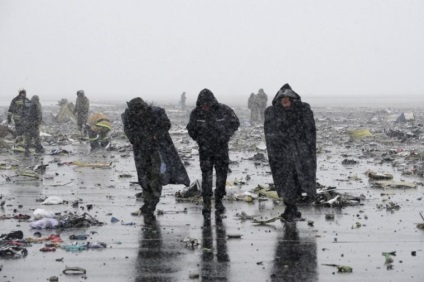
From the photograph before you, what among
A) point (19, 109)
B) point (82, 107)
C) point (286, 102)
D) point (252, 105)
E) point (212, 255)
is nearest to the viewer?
point (212, 255)

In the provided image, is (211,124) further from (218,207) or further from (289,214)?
(289,214)

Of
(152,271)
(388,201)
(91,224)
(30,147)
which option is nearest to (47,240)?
(91,224)

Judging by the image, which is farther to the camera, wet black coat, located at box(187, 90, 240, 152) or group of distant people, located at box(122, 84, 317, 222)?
wet black coat, located at box(187, 90, 240, 152)

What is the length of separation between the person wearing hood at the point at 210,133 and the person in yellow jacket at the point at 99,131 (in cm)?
1412

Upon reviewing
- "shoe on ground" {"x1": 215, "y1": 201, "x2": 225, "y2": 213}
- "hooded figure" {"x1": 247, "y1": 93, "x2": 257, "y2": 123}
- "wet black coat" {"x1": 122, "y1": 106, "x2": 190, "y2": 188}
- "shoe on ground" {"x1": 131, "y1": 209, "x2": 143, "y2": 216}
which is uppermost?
"wet black coat" {"x1": 122, "y1": 106, "x2": 190, "y2": 188}

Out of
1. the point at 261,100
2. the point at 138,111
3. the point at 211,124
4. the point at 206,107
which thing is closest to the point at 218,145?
the point at 211,124

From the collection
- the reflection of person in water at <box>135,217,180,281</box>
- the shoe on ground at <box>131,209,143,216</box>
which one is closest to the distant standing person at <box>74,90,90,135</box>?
the shoe on ground at <box>131,209,143,216</box>

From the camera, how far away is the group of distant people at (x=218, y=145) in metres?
11.1

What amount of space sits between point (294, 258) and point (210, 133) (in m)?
3.31

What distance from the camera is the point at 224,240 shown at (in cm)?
966

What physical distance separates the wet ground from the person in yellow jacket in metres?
9.65

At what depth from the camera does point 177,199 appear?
44.0 feet

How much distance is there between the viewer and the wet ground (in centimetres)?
796

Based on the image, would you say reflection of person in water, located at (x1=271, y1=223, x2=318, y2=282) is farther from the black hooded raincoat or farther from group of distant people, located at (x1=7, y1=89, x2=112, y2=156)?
group of distant people, located at (x1=7, y1=89, x2=112, y2=156)
